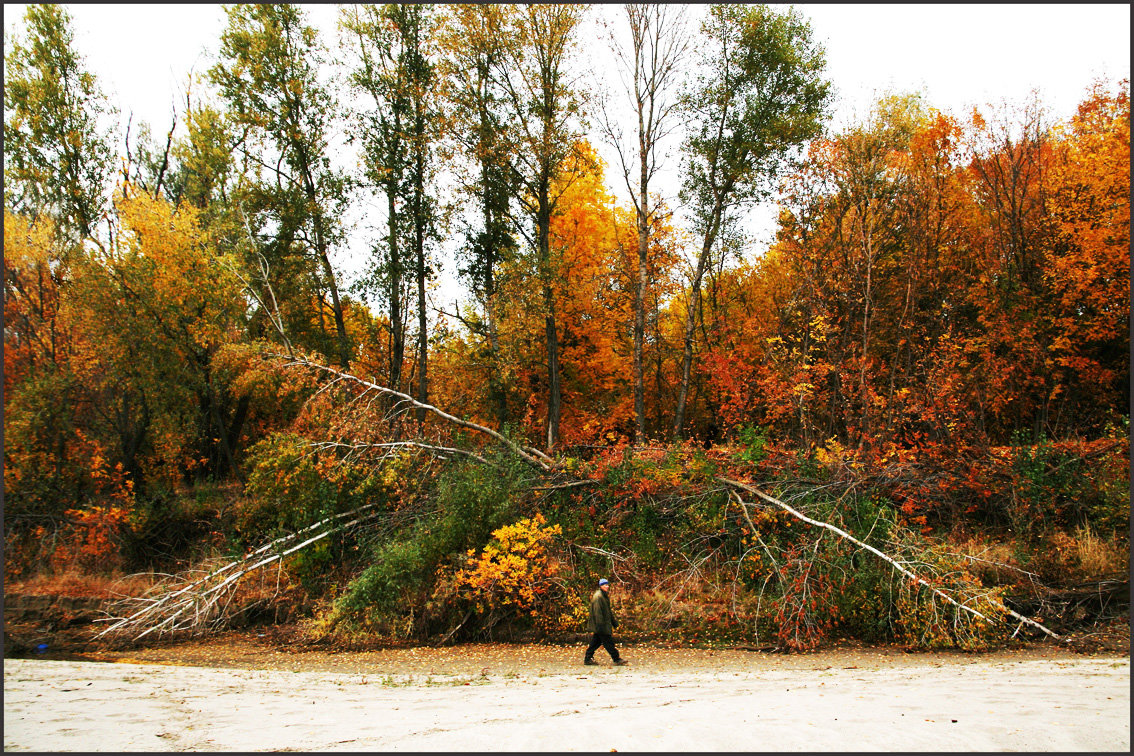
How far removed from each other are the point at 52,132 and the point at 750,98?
25728mm

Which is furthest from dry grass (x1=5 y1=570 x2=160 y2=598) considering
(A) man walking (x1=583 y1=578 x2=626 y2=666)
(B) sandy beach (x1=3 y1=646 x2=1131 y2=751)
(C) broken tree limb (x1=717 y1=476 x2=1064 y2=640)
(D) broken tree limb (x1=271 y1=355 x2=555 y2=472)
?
(C) broken tree limb (x1=717 y1=476 x2=1064 y2=640)

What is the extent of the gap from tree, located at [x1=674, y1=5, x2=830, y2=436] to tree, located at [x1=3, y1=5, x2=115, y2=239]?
75.1 feet

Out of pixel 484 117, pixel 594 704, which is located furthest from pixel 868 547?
pixel 484 117

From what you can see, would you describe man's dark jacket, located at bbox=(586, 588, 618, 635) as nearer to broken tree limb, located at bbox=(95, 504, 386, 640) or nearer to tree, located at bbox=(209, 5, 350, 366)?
broken tree limb, located at bbox=(95, 504, 386, 640)

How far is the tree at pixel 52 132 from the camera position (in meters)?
24.2

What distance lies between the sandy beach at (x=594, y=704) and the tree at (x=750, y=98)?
13.2 meters

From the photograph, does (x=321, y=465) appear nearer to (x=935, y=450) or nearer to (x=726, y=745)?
(x=726, y=745)

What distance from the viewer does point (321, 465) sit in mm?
16062

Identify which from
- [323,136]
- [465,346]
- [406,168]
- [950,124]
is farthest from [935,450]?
[323,136]

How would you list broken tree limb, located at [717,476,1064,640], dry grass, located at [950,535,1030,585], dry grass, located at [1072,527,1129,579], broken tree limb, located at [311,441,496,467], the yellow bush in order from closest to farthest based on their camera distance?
broken tree limb, located at [717,476,1064,640]
dry grass, located at [950,535,1030,585]
dry grass, located at [1072,527,1129,579]
the yellow bush
broken tree limb, located at [311,441,496,467]

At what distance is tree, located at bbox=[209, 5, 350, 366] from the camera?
76.7ft

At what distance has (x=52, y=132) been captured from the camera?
24.9 meters

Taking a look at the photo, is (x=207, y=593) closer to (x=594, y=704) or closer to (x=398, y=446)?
(x=398, y=446)

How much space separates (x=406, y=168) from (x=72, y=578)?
16351 mm
